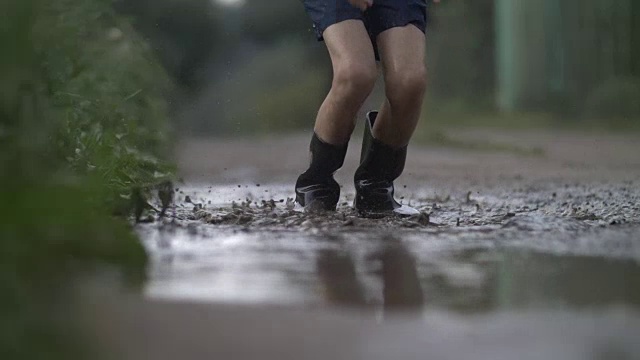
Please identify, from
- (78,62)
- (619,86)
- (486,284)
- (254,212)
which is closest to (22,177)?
(486,284)

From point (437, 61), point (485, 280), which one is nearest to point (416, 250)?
point (485, 280)

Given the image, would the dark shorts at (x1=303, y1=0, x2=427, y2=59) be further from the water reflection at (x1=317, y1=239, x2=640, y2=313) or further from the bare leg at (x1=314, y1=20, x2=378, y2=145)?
the water reflection at (x1=317, y1=239, x2=640, y2=313)

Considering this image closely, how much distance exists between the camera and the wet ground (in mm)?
1607

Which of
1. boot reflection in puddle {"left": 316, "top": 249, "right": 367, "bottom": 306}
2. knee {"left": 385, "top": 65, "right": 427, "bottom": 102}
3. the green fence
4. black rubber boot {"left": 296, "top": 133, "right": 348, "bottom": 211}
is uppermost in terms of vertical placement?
the green fence

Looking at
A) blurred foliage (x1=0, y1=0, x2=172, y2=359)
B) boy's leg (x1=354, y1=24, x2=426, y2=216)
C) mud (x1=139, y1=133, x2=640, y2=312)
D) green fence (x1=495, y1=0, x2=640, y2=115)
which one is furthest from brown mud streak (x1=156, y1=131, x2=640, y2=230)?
blurred foliage (x1=0, y1=0, x2=172, y2=359)

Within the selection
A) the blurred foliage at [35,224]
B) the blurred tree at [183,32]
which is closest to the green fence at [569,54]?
the blurred tree at [183,32]

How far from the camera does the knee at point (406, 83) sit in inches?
138

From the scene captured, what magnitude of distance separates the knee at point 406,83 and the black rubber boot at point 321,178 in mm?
345

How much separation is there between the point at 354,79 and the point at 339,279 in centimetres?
147

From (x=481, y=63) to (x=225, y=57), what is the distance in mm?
2875

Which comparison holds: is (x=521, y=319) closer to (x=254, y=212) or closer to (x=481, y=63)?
(x=254, y=212)

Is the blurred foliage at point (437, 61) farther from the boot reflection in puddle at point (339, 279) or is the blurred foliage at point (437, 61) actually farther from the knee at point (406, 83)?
the boot reflection in puddle at point (339, 279)

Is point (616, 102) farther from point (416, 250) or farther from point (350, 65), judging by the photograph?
point (416, 250)

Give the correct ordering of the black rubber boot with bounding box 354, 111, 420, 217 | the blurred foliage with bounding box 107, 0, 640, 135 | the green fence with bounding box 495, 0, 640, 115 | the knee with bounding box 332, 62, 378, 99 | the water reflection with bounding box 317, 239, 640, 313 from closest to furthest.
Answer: the water reflection with bounding box 317, 239, 640, 313 < the knee with bounding box 332, 62, 378, 99 < the black rubber boot with bounding box 354, 111, 420, 217 < the blurred foliage with bounding box 107, 0, 640, 135 < the green fence with bounding box 495, 0, 640, 115
